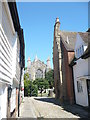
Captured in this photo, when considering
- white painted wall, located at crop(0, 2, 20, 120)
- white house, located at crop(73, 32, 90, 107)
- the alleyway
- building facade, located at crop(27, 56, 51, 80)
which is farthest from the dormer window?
building facade, located at crop(27, 56, 51, 80)

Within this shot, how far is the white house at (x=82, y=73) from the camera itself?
1267cm

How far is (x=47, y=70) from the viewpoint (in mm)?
78250

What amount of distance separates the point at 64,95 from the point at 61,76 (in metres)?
3.23

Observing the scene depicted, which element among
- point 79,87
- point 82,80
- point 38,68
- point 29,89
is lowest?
point 29,89

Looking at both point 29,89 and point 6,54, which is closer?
point 6,54

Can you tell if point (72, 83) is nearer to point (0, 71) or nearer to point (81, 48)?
point (81, 48)

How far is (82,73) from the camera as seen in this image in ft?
45.0

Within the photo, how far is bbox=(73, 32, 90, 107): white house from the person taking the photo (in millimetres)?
12672

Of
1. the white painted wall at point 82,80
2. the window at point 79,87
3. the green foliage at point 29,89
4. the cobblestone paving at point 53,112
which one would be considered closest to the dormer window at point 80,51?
the white painted wall at point 82,80

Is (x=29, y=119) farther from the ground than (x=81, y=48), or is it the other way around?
(x=81, y=48)

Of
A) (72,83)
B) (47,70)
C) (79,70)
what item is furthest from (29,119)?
(47,70)

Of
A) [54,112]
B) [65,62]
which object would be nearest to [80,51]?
[65,62]

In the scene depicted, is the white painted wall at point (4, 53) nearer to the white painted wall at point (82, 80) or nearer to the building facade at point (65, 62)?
the white painted wall at point (82, 80)

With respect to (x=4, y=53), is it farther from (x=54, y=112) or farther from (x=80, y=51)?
(x=80, y=51)
